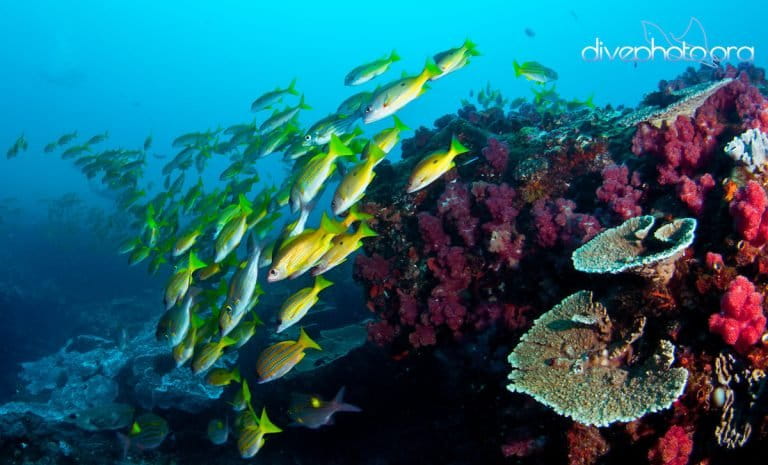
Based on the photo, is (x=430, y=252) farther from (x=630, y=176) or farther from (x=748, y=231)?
(x=748, y=231)

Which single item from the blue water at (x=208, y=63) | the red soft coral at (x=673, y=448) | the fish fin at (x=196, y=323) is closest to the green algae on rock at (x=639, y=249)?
the red soft coral at (x=673, y=448)

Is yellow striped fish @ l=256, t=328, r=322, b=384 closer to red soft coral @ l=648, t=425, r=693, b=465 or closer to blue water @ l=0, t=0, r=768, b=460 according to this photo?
red soft coral @ l=648, t=425, r=693, b=465

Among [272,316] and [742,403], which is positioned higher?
[742,403]

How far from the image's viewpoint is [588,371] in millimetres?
2932

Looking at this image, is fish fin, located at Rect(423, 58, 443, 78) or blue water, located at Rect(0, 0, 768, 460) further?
blue water, located at Rect(0, 0, 768, 460)

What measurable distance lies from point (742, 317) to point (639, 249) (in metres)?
0.87

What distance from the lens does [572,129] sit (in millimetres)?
5621

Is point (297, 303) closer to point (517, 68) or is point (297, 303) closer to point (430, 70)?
point (430, 70)

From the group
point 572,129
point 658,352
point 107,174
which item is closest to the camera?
point 658,352

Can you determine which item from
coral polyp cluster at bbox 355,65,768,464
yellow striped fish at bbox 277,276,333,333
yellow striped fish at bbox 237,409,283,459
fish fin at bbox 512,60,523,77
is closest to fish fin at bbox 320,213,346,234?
yellow striped fish at bbox 277,276,333,333

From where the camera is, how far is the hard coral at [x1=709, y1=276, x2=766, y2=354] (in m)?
2.45

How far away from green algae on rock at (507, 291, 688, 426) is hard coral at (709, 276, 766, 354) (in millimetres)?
314

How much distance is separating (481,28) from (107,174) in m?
178

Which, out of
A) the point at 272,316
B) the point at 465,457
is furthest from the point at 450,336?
the point at 272,316
